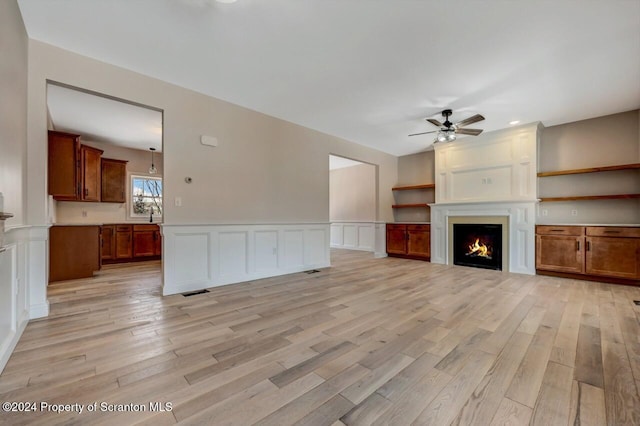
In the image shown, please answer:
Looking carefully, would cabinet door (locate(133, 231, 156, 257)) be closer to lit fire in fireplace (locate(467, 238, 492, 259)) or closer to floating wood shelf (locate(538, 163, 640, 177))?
lit fire in fireplace (locate(467, 238, 492, 259))

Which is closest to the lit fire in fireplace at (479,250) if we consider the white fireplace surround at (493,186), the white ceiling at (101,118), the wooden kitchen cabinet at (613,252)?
the white fireplace surround at (493,186)

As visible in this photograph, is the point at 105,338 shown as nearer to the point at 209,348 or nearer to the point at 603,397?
the point at 209,348

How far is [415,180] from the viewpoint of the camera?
7.00 metres

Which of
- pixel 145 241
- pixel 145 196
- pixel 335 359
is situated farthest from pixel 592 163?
pixel 145 196

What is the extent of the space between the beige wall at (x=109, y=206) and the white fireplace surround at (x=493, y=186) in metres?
6.03

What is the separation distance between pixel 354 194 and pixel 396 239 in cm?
234

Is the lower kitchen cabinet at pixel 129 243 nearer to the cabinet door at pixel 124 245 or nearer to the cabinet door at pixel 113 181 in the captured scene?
the cabinet door at pixel 124 245

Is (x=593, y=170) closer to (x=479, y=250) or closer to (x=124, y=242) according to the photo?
(x=479, y=250)

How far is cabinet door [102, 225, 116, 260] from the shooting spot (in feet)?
19.0

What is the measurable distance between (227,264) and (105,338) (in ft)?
6.13

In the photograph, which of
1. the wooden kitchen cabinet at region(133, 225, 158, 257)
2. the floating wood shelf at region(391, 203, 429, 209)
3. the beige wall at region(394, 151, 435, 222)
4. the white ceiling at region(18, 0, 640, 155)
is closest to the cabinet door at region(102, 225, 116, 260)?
the wooden kitchen cabinet at region(133, 225, 158, 257)

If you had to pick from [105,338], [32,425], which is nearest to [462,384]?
[32,425]

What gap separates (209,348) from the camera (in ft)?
6.53

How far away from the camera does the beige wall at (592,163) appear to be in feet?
14.1
